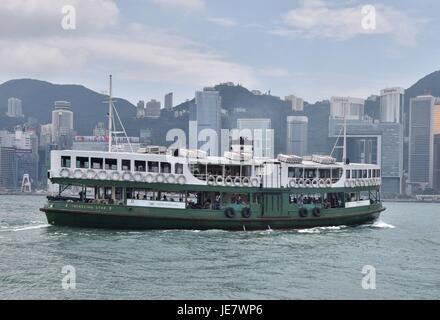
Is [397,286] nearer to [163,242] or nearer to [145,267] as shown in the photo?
[145,267]

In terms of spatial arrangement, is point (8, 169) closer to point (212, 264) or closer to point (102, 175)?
point (102, 175)

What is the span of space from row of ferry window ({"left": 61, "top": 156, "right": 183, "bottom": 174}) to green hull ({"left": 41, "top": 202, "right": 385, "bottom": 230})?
6.86 ft

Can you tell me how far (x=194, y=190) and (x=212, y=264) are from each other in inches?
392

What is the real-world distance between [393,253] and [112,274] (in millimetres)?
13499

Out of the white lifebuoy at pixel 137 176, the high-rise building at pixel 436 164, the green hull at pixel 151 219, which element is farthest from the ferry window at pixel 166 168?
the high-rise building at pixel 436 164

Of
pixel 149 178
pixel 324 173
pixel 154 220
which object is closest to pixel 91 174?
pixel 149 178

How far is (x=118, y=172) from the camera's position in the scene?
30531 mm

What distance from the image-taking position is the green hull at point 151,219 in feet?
98.6

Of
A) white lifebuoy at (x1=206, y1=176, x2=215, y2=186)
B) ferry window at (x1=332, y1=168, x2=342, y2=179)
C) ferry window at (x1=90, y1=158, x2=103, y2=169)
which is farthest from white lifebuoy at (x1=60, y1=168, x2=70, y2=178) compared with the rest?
ferry window at (x1=332, y1=168, x2=342, y2=179)

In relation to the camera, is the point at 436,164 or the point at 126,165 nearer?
the point at 126,165

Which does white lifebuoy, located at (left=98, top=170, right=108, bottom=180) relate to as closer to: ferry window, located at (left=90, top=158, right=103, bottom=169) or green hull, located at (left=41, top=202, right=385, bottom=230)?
ferry window, located at (left=90, top=158, right=103, bottom=169)

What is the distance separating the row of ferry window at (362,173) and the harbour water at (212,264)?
5859 mm

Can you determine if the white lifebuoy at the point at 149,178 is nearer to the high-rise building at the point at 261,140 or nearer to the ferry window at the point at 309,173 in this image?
the high-rise building at the point at 261,140

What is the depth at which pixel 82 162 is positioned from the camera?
100 feet
